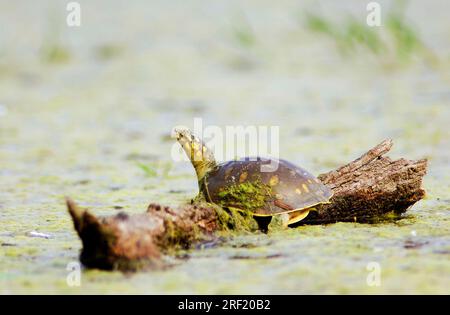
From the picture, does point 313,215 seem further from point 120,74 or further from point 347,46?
point 120,74

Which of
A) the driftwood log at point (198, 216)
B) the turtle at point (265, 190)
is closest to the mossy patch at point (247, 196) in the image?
the turtle at point (265, 190)

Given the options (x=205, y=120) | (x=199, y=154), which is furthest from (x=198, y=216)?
(x=205, y=120)

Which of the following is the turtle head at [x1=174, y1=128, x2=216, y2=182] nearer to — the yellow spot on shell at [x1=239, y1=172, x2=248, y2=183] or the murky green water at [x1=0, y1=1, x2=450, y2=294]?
the yellow spot on shell at [x1=239, y1=172, x2=248, y2=183]

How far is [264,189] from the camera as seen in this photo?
4.06m

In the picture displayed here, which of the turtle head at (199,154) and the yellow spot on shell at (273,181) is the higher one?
the turtle head at (199,154)

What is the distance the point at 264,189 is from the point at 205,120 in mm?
3714

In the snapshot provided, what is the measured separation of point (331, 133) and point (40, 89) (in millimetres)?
3561

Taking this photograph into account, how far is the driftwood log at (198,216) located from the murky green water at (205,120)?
90 mm

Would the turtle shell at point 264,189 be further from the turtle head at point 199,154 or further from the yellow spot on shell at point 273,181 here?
the turtle head at point 199,154

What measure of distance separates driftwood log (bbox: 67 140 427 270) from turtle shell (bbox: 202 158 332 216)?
0.14m

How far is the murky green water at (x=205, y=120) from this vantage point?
3.41 metres

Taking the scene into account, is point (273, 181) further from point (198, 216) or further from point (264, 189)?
point (198, 216)

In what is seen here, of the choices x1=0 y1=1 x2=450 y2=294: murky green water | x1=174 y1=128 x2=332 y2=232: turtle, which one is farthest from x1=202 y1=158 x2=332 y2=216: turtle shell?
x1=0 y1=1 x2=450 y2=294: murky green water

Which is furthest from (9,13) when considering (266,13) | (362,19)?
(362,19)
